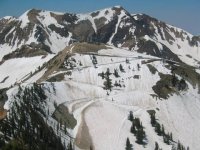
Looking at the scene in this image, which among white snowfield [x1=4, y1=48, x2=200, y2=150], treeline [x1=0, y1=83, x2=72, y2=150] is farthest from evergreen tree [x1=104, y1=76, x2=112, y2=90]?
treeline [x1=0, y1=83, x2=72, y2=150]

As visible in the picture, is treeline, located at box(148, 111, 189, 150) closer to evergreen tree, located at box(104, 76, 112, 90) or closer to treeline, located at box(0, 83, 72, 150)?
evergreen tree, located at box(104, 76, 112, 90)

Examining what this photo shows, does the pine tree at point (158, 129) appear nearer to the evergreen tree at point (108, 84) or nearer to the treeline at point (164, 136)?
the treeline at point (164, 136)

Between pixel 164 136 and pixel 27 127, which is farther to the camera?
pixel 164 136

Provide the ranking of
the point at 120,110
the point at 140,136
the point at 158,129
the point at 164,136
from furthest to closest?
the point at 120,110 < the point at 158,129 < the point at 164,136 < the point at 140,136

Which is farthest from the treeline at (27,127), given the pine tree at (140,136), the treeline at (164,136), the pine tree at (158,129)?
the pine tree at (158,129)

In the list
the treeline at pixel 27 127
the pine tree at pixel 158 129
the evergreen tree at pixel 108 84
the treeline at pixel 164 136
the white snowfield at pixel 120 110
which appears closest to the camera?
the treeline at pixel 27 127

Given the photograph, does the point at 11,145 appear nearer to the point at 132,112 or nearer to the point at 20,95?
the point at 20,95

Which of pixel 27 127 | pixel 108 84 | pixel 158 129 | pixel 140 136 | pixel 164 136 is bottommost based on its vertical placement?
pixel 164 136

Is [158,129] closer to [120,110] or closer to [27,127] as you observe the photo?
[120,110]

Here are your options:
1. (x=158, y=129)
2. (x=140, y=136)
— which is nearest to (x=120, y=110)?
(x=158, y=129)

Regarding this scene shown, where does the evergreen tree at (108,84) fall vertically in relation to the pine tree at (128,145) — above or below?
above

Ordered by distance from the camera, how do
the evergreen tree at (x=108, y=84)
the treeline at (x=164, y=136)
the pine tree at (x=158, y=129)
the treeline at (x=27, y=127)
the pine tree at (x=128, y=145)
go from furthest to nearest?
the evergreen tree at (x=108, y=84) → the pine tree at (x=158, y=129) → the treeline at (x=164, y=136) → the pine tree at (x=128, y=145) → the treeline at (x=27, y=127)
